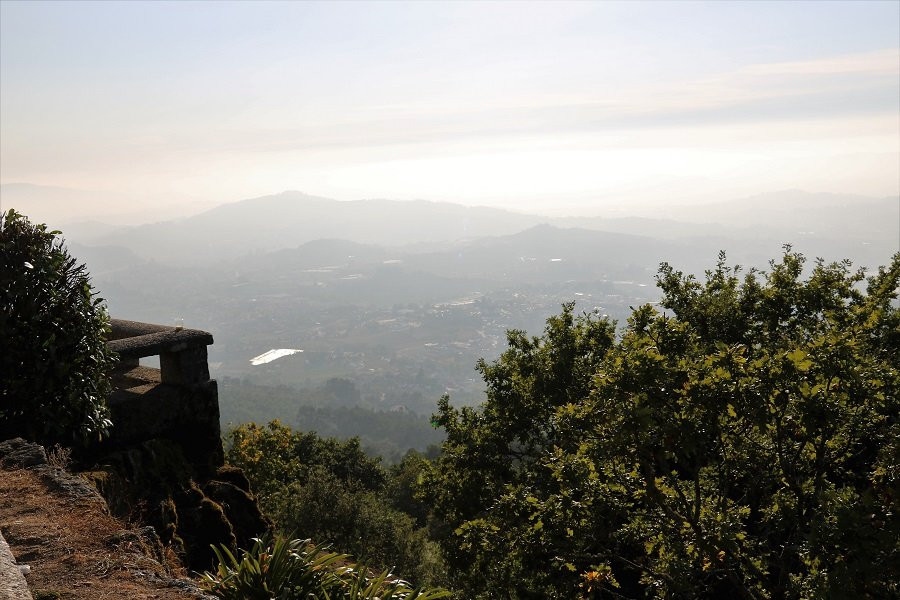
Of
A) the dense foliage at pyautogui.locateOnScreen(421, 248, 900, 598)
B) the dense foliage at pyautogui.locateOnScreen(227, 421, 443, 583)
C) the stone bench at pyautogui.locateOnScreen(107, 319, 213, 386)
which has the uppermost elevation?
the stone bench at pyautogui.locateOnScreen(107, 319, 213, 386)

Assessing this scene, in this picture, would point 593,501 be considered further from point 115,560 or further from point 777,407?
point 115,560

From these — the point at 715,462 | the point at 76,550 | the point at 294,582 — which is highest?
the point at 76,550

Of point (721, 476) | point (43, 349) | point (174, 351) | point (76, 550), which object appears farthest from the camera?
point (721, 476)

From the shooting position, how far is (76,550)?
5.19 metres

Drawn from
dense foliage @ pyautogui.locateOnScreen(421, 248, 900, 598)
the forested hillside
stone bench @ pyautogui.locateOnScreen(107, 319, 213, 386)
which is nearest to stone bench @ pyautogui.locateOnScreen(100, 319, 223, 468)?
stone bench @ pyautogui.locateOnScreen(107, 319, 213, 386)

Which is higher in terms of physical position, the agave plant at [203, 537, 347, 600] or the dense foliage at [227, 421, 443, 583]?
the agave plant at [203, 537, 347, 600]

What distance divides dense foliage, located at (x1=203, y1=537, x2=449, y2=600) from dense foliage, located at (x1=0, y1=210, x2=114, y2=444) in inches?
127

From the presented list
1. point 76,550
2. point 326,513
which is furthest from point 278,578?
point 326,513

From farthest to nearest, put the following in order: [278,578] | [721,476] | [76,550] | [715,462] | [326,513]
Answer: [326,513], [715,462], [721,476], [278,578], [76,550]

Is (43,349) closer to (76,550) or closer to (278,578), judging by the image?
(76,550)

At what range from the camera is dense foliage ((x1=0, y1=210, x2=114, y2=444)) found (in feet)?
24.0

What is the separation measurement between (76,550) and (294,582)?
1.87 m

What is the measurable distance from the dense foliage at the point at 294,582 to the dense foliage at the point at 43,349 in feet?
10.6

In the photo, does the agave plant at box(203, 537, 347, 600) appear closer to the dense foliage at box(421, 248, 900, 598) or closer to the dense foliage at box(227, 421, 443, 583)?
the dense foliage at box(421, 248, 900, 598)
